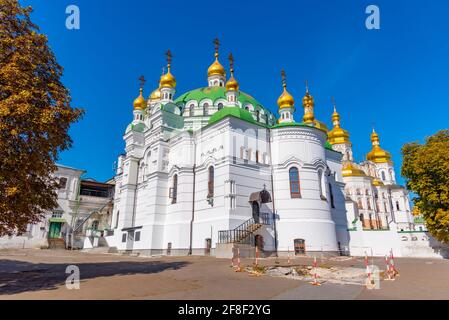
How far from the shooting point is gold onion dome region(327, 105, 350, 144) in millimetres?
52400

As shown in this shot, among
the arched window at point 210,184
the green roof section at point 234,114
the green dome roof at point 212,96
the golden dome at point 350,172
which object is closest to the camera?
the arched window at point 210,184

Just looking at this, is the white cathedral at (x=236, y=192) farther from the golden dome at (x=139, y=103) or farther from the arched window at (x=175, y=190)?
the golden dome at (x=139, y=103)

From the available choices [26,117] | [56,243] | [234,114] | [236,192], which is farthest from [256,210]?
[56,243]

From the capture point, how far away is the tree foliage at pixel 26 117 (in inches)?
356

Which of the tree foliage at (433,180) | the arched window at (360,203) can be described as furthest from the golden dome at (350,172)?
the tree foliage at (433,180)

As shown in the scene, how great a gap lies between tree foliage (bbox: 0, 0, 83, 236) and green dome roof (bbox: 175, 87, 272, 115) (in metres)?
23.1

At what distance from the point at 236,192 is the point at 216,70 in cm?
2016

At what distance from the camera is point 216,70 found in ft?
124

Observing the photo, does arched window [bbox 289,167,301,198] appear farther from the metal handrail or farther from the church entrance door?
the metal handrail

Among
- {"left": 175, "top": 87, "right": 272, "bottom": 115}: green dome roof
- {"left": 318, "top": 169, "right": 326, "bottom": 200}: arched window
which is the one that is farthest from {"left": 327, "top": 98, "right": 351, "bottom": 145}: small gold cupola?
{"left": 318, "top": 169, "right": 326, "bottom": 200}: arched window

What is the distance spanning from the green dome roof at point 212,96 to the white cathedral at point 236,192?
1468 millimetres
